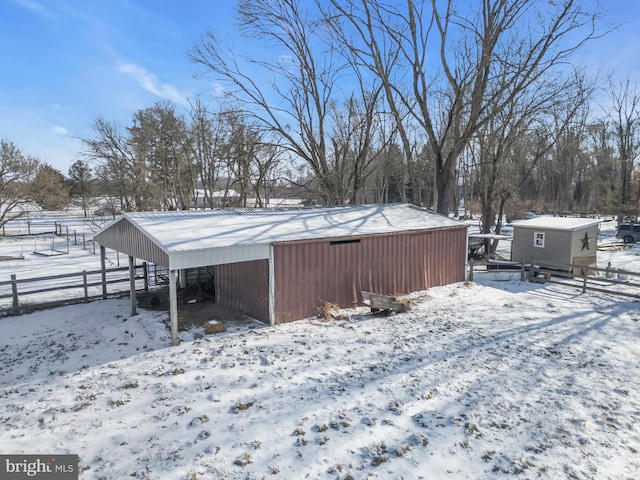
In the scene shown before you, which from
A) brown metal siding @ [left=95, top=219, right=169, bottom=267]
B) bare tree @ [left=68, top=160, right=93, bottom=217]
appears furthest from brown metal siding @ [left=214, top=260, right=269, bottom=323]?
bare tree @ [left=68, top=160, right=93, bottom=217]

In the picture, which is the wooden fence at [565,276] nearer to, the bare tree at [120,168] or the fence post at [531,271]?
the fence post at [531,271]

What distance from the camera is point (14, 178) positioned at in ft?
83.3

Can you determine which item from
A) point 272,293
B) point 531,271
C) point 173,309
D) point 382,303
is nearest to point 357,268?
point 382,303

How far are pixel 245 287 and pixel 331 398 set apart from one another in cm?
495

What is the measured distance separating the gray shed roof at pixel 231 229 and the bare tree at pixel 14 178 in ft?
61.8

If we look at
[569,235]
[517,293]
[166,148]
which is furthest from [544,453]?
[166,148]

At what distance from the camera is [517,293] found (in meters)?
13.0

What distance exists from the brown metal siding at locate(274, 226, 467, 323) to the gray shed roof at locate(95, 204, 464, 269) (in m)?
Result: 0.34

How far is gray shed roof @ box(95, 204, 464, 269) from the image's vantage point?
8.08m

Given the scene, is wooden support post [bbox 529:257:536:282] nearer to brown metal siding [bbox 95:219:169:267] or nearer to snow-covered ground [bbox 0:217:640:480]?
snow-covered ground [bbox 0:217:640:480]

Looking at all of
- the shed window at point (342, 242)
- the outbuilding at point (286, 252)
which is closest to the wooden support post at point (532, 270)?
the outbuilding at point (286, 252)

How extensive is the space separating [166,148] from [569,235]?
2478 centimetres

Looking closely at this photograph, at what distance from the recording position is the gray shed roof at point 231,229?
318 inches

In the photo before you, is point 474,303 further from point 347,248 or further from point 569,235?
point 569,235
